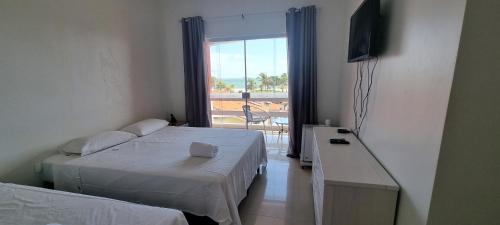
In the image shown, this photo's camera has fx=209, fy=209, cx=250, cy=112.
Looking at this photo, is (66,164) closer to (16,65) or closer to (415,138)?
(16,65)

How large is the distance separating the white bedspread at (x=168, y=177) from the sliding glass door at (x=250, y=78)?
194 cm

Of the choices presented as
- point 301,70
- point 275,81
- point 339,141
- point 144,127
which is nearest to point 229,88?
point 275,81

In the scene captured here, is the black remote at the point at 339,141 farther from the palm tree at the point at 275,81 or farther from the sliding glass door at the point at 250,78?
the palm tree at the point at 275,81

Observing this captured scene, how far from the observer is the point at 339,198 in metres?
1.33

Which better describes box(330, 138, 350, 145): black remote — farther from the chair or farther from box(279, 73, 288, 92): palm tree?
the chair

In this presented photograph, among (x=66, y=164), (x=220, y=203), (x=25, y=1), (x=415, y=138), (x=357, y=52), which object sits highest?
(x=25, y=1)

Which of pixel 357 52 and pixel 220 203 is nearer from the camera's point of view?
pixel 220 203

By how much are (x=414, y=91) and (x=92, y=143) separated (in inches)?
113

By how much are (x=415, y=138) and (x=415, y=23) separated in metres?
0.65

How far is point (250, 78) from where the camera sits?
4.06m

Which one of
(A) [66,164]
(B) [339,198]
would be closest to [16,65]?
(A) [66,164]

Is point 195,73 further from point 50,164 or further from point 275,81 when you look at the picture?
point 50,164

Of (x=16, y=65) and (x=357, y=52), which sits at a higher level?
(x=357, y=52)

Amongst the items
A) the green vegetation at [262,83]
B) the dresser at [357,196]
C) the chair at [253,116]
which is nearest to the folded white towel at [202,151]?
the dresser at [357,196]
